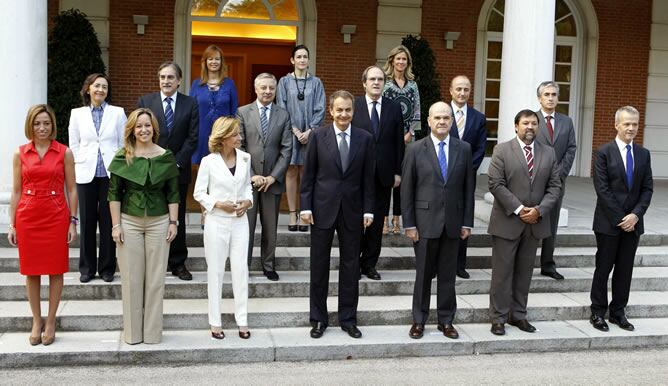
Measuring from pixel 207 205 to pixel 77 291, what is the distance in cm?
166

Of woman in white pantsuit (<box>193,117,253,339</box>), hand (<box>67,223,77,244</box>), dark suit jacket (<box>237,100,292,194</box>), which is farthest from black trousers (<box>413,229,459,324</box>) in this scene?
hand (<box>67,223,77,244</box>)

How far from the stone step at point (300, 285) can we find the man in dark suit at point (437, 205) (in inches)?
38.0

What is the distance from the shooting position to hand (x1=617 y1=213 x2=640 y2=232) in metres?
6.41

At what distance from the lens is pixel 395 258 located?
771cm

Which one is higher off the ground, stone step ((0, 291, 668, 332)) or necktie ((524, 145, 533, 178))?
necktie ((524, 145, 533, 178))

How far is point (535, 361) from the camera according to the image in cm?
611

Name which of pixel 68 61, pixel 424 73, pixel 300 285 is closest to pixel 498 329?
pixel 300 285

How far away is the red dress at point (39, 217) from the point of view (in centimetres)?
567

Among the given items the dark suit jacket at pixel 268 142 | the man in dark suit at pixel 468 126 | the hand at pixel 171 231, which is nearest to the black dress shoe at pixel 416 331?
the man in dark suit at pixel 468 126

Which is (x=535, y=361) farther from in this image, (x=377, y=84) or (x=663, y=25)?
(x=663, y=25)

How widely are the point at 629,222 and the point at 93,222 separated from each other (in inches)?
182

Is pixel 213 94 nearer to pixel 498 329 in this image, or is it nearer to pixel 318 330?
pixel 318 330

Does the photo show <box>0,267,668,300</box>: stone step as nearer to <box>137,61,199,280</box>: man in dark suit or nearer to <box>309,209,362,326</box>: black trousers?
<box>137,61,199,280</box>: man in dark suit

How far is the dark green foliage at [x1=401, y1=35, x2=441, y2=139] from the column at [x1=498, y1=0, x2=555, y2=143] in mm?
4175
